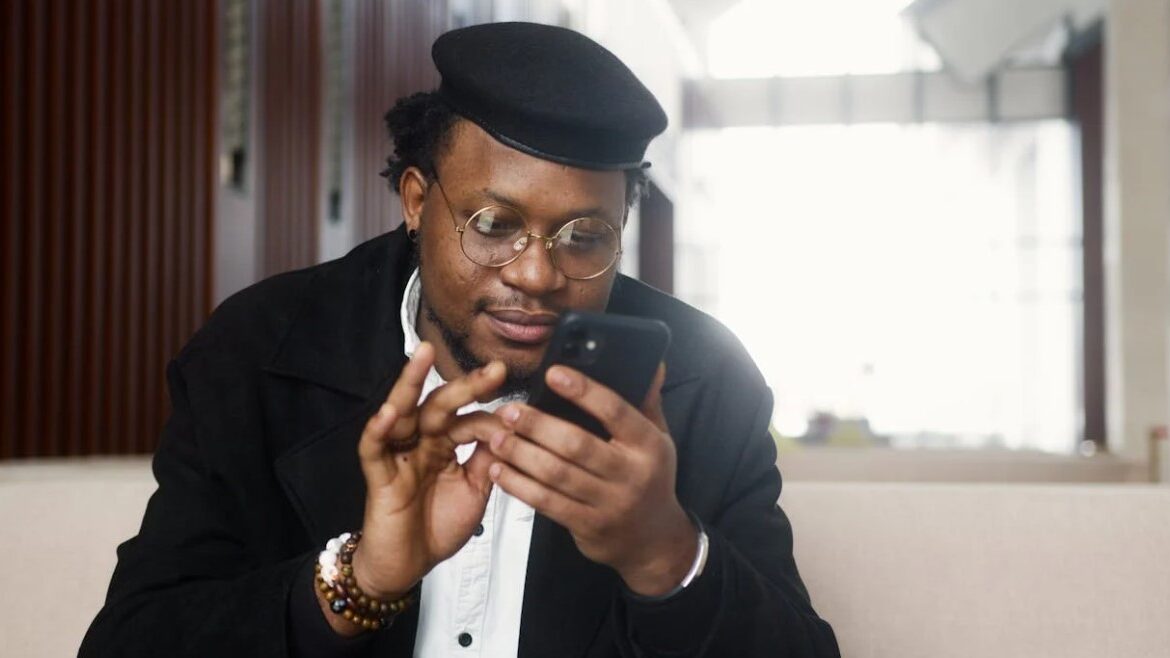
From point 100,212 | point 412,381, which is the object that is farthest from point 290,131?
point 412,381

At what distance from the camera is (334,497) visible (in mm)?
1543

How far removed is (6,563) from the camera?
1.70m

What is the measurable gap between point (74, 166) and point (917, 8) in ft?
38.4

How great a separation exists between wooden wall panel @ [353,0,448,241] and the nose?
5.63 metres

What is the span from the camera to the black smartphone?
1.10 metres

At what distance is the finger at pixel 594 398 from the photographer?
107cm

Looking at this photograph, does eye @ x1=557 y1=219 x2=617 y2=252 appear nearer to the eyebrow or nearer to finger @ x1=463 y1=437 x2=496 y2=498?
the eyebrow

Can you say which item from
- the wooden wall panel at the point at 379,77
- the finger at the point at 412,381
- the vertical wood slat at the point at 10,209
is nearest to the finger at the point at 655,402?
the finger at the point at 412,381

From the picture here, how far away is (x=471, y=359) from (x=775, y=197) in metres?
15.5

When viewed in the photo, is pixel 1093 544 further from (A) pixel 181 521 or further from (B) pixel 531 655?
(A) pixel 181 521

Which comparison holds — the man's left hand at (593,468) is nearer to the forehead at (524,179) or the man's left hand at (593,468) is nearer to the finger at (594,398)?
the finger at (594,398)

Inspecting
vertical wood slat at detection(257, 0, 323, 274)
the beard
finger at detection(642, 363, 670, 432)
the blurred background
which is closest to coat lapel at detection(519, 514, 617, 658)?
the beard

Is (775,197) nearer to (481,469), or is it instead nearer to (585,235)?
(585,235)

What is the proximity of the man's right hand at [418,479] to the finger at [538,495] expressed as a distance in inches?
1.6
